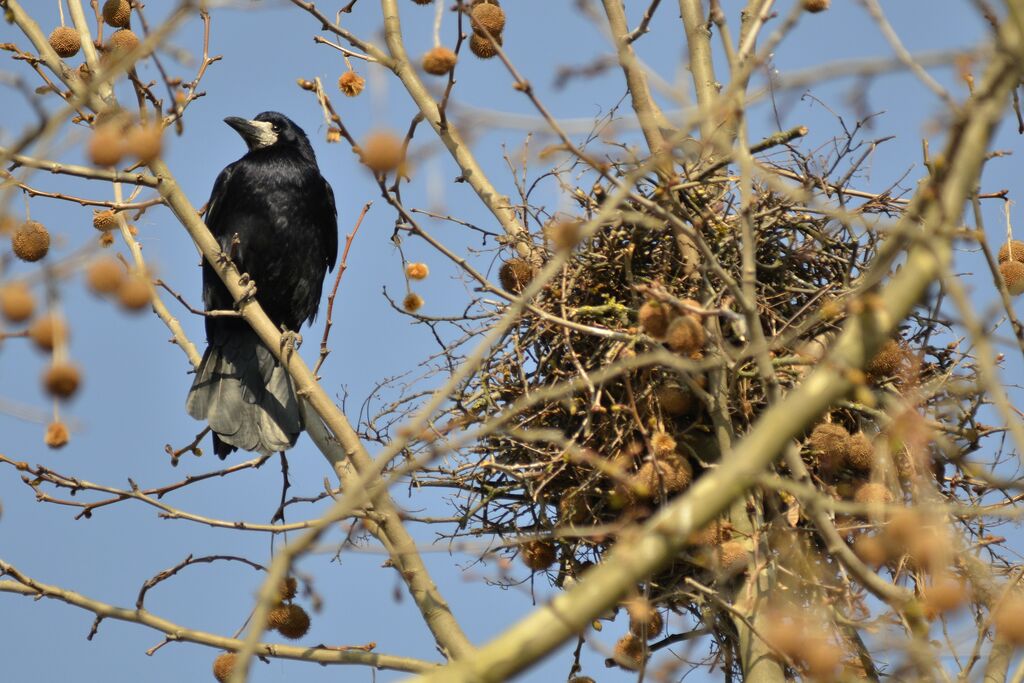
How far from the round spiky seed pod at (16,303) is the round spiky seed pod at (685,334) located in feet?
5.25

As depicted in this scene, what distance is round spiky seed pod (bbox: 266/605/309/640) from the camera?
372cm

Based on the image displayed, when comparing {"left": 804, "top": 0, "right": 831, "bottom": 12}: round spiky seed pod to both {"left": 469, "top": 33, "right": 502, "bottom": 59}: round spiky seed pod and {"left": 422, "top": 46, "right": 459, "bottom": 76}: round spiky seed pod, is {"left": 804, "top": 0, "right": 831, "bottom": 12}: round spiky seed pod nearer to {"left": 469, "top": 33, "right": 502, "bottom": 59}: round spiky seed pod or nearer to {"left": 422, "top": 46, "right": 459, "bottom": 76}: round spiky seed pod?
{"left": 469, "top": 33, "right": 502, "bottom": 59}: round spiky seed pod

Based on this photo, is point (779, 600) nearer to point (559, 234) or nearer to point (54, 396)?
point (559, 234)

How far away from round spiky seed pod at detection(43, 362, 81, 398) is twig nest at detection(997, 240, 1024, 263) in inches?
118

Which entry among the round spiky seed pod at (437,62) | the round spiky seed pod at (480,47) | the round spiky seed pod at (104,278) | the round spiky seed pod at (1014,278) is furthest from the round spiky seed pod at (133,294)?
the round spiky seed pod at (1014,278)

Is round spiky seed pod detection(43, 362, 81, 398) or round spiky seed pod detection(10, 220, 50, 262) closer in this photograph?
round spiky seed pod detection(43, 362, 81, 398)

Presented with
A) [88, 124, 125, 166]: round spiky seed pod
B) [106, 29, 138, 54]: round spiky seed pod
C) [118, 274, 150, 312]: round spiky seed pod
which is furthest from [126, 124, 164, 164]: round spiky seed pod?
[106, 29, 138, 54]: round spiky seed pod

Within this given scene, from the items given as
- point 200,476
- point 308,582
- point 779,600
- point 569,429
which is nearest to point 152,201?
point 200,476

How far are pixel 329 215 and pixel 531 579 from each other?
2.64 metres

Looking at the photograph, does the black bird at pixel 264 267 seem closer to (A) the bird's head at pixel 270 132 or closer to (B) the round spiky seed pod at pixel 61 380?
(A) the bird's head at pixel 270 132

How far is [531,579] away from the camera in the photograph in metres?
4.41

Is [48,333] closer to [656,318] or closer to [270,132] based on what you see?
[656,318]

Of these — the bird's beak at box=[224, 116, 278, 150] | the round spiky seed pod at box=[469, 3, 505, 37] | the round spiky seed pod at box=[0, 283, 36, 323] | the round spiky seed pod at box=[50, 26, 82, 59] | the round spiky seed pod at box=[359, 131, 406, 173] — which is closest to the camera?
the round spiky seed pod at box=[0, 283, 36, 323]

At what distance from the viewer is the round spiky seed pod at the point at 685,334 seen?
10.5ft
